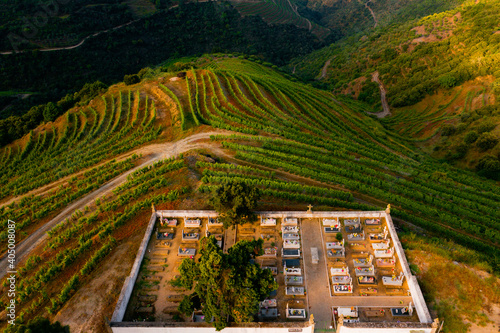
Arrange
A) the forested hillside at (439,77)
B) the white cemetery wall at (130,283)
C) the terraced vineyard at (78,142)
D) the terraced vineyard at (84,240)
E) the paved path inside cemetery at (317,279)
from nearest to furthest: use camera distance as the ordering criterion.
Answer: the white cemetery wall at (130,283) < the paved path inside cemetery at (317,279) < the terraced vineyard at (84,240) < the terraced vineyard at (78,142) < the forested hillside at (439,77)

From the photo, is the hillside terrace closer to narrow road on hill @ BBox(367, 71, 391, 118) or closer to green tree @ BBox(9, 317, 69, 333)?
→ green tree @ BBox(9, 317, 69, 333)

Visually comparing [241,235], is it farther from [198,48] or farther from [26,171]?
[198,48]

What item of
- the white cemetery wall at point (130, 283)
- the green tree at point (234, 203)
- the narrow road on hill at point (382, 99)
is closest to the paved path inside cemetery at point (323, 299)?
the green tree at point (234, 203)

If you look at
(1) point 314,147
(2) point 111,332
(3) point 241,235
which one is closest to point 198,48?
(1) point 314,147

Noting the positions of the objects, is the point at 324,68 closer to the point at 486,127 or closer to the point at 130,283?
the point at 486,127

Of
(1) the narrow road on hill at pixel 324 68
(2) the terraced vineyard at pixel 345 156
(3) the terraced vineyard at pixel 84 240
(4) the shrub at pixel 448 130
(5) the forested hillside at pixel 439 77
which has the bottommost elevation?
(3) the terraced vineyard at pixel 84 240

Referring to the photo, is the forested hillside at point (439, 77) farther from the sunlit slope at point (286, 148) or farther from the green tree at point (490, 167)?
the sunlit slope at point (286, 148)

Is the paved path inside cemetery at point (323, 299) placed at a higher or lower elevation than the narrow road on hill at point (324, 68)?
lower
